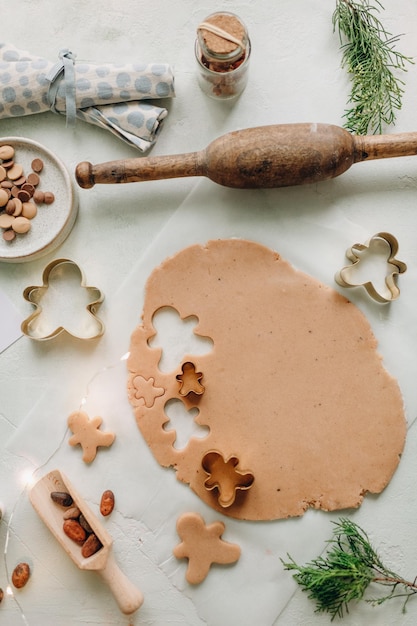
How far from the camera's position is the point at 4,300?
51.7 inches

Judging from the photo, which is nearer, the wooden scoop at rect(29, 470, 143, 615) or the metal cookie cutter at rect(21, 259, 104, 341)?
the wooden scoop at rect(29, 470, 143, 615)

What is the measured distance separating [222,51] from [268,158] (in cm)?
22

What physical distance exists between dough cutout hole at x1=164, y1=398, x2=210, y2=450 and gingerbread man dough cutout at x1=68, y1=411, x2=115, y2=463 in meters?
0.12

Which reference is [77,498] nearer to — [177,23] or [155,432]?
[155,432]

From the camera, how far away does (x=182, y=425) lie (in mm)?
1268

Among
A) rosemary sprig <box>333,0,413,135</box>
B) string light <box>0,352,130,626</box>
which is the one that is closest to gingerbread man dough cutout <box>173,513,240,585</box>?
string light <box>0,352,130,626</box>

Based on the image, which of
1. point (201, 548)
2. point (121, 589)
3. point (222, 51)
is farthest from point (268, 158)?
point (121, 589)

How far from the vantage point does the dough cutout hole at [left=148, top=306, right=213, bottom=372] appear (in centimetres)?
129

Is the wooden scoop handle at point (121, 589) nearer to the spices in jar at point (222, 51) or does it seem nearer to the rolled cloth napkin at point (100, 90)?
the rolled cloth napkin at point (100, 90)

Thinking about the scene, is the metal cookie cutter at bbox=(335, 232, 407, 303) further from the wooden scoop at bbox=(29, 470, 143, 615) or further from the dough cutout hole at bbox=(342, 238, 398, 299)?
the wooden scoop at bbox=(29, 470, 143, 615)

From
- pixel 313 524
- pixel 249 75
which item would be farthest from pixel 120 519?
pixel 249 75

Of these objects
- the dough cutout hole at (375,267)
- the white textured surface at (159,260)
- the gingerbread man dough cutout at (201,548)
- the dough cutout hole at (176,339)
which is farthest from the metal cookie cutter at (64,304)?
the dough cutout hole at (375,267)

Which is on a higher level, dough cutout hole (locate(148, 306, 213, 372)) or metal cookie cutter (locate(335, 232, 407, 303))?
metal cookie cutter (locate(335, 232, 407, 303))

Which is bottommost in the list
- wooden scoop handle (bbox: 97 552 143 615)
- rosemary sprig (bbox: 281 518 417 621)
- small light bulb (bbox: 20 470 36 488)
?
wooden scoop handle (bbox: 97 552 143 615)
